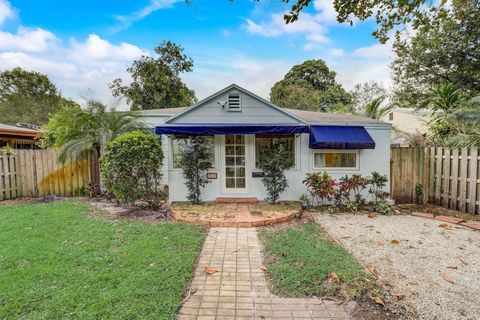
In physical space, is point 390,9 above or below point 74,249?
above

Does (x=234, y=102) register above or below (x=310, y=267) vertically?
above

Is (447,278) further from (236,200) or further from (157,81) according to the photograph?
(157,81)

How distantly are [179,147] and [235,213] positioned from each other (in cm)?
281

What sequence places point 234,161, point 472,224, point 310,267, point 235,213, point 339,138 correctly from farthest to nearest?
1. point 234,161
2. point 339,138
3. point 235,213
4. point 472,224
5. point 310,267

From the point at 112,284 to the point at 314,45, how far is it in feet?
32.8

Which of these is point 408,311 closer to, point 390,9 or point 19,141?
point 390,9

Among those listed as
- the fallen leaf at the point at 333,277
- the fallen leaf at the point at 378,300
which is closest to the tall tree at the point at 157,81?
the fallen leaf at the point at 333,277

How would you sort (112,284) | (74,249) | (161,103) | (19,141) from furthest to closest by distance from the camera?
(161,103), (19,141), (74,249), (112,284)

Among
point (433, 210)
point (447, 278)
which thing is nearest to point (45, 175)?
point (447, 278)

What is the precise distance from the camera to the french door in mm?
7801

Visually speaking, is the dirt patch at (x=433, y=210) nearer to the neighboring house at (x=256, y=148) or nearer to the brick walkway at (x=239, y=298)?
the neighboring house at (x=256, y=148)

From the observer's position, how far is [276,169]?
7.24 m

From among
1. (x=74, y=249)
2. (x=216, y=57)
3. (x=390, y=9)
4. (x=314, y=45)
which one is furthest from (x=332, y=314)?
(x=216, y=57)

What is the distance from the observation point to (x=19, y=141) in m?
13.9
